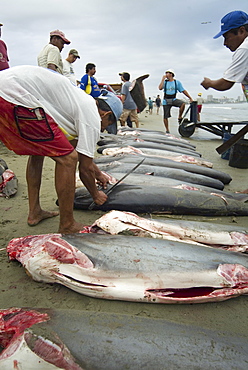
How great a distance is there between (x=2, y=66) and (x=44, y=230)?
4141mm

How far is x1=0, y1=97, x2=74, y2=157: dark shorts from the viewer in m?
2.40

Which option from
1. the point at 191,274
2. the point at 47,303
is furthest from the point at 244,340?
the point at 47,303

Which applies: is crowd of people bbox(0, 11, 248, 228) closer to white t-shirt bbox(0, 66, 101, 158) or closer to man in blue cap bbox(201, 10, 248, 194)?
white t-shirt bbox(0, 66, 101, 158)

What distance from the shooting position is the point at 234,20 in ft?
12.0

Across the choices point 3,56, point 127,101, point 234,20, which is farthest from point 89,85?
point 234,20

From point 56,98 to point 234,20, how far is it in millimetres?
2707

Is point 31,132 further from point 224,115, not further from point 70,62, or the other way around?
point 224,115

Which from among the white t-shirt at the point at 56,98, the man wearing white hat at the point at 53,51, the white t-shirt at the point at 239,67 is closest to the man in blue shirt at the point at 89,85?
the man wearing white hat at the point at 53,51

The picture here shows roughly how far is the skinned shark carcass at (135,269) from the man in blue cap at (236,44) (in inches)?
104

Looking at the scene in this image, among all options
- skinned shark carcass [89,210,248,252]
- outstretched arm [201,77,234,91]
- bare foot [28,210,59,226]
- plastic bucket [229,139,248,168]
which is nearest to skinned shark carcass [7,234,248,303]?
skinned shark carcass [89,210,248,252]

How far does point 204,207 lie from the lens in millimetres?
3541

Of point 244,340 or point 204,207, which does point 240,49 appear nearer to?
point 204,207

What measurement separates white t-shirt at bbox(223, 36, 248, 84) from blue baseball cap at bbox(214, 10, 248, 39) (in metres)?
0.22

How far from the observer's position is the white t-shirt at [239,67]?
11.9ft
